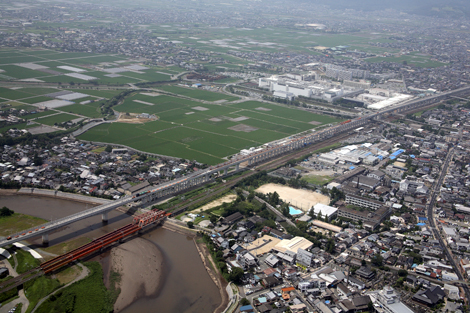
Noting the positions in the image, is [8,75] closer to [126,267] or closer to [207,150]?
[207,150]

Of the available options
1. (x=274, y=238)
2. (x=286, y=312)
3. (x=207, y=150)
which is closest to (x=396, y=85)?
(x=207, y=150)

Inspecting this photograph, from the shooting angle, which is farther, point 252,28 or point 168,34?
point 252,28

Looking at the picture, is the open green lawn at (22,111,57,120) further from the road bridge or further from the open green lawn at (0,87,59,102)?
the road bridge

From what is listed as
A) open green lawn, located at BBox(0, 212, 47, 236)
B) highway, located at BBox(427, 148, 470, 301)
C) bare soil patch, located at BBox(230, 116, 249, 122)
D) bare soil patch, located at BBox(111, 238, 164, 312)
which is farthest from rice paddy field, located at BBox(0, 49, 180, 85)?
highway, located at BBox(427, 148, 470, 301)

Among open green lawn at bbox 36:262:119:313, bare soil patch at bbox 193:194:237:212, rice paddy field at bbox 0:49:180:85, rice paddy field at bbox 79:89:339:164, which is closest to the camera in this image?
open green lawn at bbox 36:262:119:313

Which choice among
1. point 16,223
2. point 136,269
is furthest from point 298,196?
point 16,223

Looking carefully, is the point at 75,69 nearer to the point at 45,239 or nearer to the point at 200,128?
the point at 200,128

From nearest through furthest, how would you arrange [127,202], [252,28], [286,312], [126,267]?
[286,312]
[126,267]
[127,202]
[252,28]
